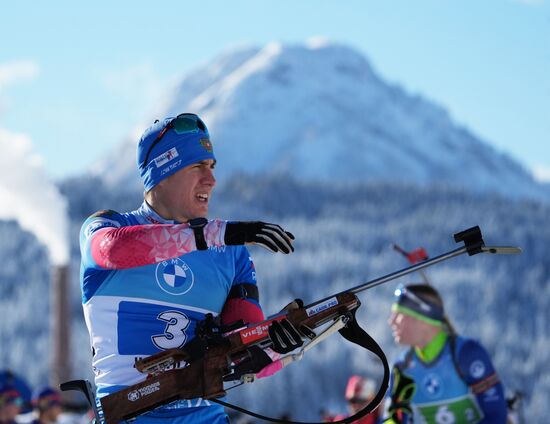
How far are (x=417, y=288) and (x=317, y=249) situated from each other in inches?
5343

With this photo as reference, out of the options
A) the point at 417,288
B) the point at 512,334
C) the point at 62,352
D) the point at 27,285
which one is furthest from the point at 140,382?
the point at 27,285

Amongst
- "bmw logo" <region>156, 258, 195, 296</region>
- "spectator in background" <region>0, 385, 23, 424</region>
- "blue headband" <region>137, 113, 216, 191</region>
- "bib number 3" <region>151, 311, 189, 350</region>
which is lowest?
"bib number 3" <region>151, 311, 189, 350</region>

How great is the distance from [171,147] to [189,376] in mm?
972

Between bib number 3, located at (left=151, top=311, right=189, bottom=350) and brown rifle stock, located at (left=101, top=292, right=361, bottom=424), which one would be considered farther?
bib number 3, located at (left=151, top=311, right=189, bottom=350)

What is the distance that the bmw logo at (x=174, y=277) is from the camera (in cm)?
406

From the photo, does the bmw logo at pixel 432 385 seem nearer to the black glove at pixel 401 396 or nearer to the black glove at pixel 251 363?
the black glove at pixel 401 396

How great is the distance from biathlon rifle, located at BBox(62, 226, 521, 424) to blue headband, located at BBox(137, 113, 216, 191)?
709 mm

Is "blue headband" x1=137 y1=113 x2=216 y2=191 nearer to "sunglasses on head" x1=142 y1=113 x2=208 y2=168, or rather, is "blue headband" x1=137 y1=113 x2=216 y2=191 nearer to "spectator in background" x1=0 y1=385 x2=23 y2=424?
"sunglasses on head" x1=142 y1=113 x2=208 y2=168

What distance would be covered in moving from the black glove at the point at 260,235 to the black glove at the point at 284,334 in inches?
16.6

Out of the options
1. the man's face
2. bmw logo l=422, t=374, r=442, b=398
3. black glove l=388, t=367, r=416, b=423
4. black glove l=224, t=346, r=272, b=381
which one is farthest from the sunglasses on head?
bmw logo l=422, t=374, r=442, b=398

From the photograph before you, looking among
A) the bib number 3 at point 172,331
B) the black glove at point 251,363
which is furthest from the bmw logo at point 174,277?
the black glove at point 251,363

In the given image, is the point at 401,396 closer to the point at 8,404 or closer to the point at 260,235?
the point at 260,235

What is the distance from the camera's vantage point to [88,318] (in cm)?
415

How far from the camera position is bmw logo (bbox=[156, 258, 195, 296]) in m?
4.06
